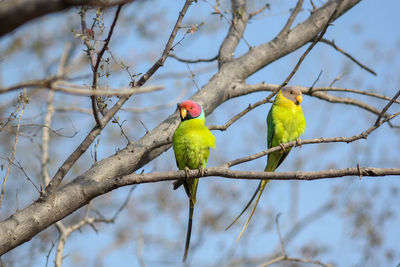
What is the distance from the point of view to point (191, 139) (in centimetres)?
385

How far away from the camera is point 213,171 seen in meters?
2.82

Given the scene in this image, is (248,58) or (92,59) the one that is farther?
(248,58)

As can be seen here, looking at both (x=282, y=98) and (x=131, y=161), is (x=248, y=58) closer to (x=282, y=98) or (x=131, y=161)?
(x=282, y=98)

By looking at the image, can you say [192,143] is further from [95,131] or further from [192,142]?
[95,131]

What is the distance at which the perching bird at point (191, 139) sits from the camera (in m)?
3.85

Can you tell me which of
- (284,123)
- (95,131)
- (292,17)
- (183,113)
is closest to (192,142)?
(183,113)

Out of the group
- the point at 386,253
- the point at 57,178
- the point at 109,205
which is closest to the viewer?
the point at 57,178

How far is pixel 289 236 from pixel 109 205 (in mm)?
4114

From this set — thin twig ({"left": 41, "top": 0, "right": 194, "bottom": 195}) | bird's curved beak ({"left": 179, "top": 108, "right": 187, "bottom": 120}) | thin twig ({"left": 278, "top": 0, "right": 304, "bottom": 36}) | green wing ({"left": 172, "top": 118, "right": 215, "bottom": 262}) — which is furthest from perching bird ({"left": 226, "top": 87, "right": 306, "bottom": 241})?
thin twig ({"left": 41, "top": 0, "right": 194, "bottom": 195})

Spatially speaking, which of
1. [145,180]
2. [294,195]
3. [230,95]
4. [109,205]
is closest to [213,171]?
[145,180]

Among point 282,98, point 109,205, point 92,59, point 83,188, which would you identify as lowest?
point 83,188

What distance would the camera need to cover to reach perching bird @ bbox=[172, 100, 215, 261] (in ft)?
12.6

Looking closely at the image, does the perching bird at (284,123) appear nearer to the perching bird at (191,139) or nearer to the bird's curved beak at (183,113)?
the perching bird at (191,139)

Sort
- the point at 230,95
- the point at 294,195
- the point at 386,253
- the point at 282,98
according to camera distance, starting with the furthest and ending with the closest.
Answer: the point at 294,195
the point at 386,253
the point at 282,98
the point at 230,95
